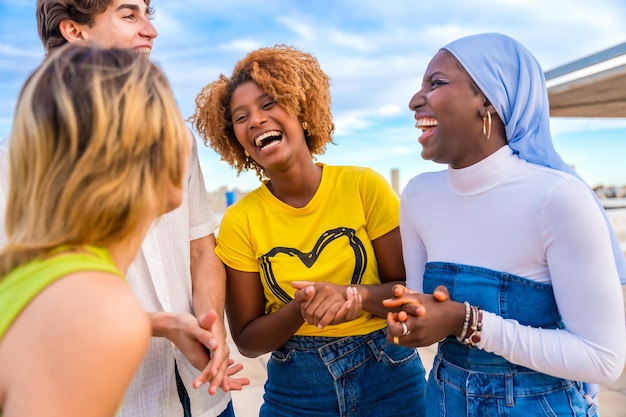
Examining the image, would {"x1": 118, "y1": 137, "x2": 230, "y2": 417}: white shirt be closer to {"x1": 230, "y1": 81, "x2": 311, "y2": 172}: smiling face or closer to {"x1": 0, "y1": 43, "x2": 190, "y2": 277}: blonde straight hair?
{"x1": 230, "y1": 81, "x2": 311, "y2": 172}: smiling face

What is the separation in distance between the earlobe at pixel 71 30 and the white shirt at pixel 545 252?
4.67ft

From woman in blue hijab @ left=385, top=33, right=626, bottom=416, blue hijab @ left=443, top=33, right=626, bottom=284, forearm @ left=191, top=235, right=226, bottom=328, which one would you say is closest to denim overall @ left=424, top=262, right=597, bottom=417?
woman in blue hijab @ left=385, top=33, right=626, bottom=416

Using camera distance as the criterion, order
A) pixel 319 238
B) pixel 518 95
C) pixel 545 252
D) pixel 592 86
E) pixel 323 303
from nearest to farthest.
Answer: pixel 545 252 < pixel 518 95 < pixel 323 303 < pixel 319 238 < pixel 592 86

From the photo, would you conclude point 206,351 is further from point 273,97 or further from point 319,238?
point 273,97

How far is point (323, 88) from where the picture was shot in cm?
253

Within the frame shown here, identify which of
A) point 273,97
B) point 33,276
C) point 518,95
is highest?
point 273,97

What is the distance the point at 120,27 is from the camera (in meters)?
2.04

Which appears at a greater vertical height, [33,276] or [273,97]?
[273,97]

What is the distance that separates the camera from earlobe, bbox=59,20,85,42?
204 centimetres

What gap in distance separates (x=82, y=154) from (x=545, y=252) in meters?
1.19

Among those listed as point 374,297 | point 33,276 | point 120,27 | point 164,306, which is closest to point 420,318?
point 374,297

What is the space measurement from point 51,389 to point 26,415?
48 mm

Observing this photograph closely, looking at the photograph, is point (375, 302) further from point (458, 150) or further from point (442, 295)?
point (458, 150)

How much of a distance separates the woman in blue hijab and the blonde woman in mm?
779
